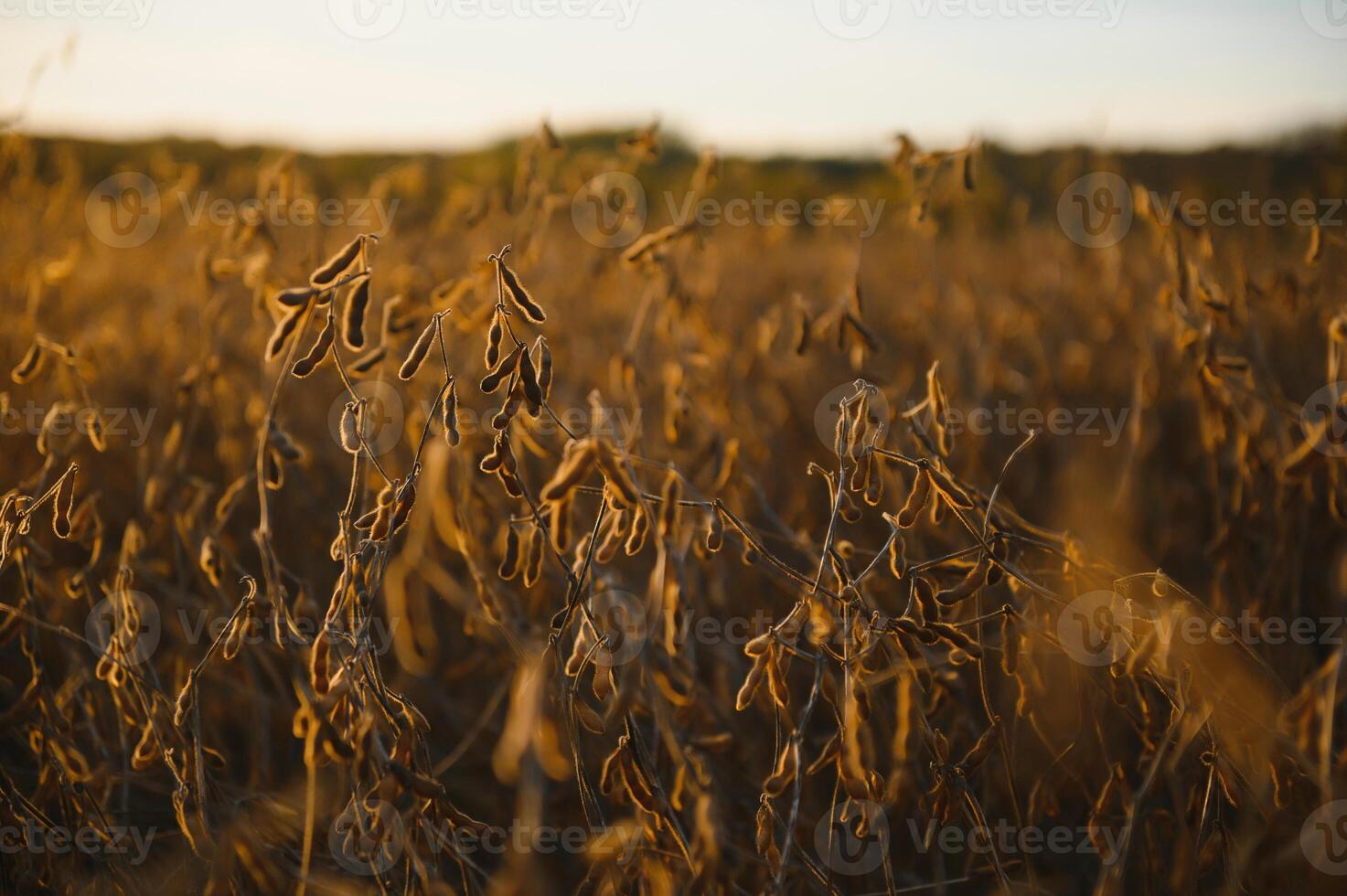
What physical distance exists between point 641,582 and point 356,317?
155 centimetres

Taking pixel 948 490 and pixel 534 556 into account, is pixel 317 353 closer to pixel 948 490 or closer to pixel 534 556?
pixel 534 556

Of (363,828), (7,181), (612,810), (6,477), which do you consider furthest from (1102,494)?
(7,181)

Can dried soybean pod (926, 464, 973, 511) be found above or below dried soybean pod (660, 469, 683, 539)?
above

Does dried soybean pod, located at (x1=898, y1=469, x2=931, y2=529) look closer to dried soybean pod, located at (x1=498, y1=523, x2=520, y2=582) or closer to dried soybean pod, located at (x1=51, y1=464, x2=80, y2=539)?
dried soybean pod, located at (x1=498, y1=523, x2=520, y2=582)

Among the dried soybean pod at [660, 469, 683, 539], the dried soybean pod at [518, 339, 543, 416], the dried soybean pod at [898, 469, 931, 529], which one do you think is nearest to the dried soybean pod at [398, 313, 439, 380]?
the dried soybean pod at [518, 339, 543, 416]

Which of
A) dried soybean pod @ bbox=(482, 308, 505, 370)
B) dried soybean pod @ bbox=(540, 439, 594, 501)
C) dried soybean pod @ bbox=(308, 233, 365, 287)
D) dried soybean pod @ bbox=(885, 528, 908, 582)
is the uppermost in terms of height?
dried soybean pod @ bbox=(308, 233, 365, 287)

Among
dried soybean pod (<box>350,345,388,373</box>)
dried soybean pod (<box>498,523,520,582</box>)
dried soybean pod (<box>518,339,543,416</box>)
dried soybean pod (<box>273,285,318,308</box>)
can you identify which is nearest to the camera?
dried soybean pod (<box>518,339,543,416</box>)

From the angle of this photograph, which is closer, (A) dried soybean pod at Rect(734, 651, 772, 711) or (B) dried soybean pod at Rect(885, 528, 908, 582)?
(A) dried soybean pod at Rect(734, 651, 772, 711)

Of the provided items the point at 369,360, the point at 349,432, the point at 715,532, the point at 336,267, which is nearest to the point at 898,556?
the point at 715,532

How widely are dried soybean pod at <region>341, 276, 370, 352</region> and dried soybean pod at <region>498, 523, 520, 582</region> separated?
36 centimetres

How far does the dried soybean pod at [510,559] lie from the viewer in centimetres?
129

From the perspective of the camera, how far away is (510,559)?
139cm

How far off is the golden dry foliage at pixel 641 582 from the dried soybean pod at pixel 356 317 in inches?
0.5

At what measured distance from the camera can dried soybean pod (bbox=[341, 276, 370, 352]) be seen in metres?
1.16
